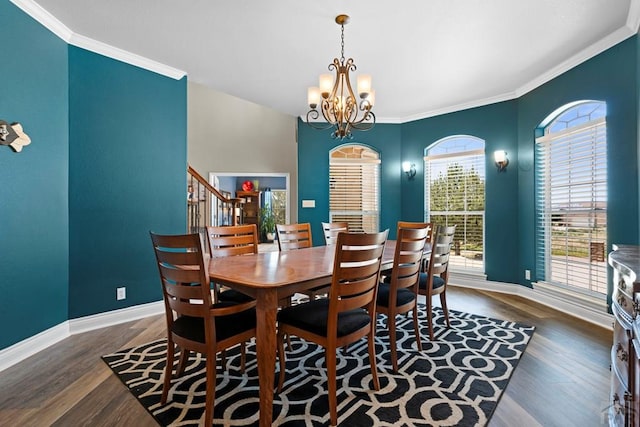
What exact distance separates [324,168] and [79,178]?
3.38 meters

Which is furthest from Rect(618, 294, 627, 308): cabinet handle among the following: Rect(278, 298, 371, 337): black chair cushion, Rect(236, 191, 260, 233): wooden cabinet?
Rect(236, 191, 260, 233): wooden cabinet

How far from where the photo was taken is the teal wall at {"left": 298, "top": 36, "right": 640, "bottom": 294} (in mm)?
2902

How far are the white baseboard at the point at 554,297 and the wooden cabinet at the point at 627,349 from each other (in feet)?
7.40

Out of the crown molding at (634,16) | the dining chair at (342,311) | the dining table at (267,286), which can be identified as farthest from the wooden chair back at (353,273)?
the crown molding at (634,16)

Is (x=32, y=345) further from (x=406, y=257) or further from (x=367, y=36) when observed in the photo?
(x=367, y=36)

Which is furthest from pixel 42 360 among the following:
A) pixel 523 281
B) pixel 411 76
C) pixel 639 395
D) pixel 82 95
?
pixel 523 281

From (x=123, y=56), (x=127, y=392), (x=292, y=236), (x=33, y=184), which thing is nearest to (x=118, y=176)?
(x=33, y=184)

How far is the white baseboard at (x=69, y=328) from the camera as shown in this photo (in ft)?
7.68

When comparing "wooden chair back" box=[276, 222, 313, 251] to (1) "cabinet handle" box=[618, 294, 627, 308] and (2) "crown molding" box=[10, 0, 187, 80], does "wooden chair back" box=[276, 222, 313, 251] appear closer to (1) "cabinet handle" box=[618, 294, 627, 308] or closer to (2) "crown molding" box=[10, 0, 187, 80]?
(2) "crown molding" box=[10, 0, 187, 80]

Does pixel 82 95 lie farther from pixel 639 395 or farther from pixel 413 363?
pixel 639 395

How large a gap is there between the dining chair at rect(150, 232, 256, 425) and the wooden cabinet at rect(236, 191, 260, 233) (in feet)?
19.6

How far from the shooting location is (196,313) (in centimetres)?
162

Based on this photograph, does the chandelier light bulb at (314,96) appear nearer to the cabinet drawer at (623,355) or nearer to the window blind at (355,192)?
the cabinet drawer at (623,355)

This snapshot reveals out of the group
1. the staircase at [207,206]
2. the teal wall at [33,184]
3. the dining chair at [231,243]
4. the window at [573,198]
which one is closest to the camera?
the teal wall at [33,184]
